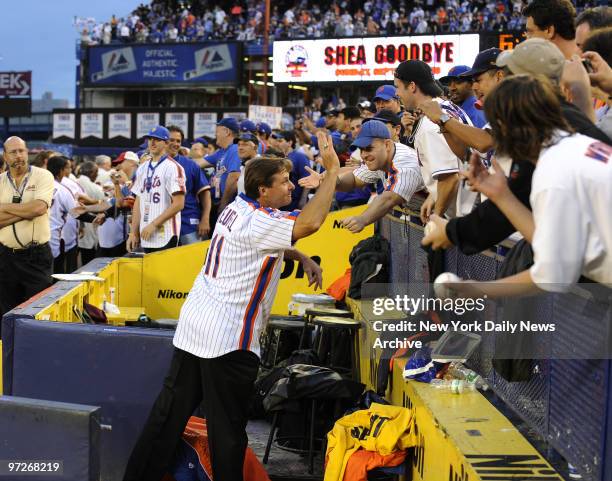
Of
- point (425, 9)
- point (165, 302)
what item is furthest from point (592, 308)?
point (425, 9)

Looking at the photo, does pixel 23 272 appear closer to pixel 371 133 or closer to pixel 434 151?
pixel 371 133

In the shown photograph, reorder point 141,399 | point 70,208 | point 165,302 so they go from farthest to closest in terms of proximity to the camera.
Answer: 1. point 70,208
2. point 165,302
3. point 141,399

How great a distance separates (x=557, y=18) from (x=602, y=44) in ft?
2.18

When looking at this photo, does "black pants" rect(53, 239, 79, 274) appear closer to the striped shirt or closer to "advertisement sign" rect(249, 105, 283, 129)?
the striped shirt

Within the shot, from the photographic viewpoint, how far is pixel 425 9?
41.7 m

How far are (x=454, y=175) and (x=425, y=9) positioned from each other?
3828 centimetres

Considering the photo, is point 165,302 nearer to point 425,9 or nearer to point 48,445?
point 48,445

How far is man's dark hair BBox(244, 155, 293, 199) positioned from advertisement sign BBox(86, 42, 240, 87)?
4079 centimetres

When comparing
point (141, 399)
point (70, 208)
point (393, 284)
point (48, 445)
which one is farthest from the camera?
point (70, 208)

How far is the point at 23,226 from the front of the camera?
28.9 ft

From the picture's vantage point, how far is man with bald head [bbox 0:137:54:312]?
8641 mm

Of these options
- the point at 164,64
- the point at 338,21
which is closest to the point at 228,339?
the point at 338,21

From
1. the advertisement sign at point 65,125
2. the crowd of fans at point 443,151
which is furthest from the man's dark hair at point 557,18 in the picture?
the advertisement sign at point 65,125

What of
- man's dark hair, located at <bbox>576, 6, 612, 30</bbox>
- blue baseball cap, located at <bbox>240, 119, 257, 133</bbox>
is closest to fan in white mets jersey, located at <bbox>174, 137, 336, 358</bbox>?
man's dark hair, located at <bbox>576, 6, 612, 30</bbox>
